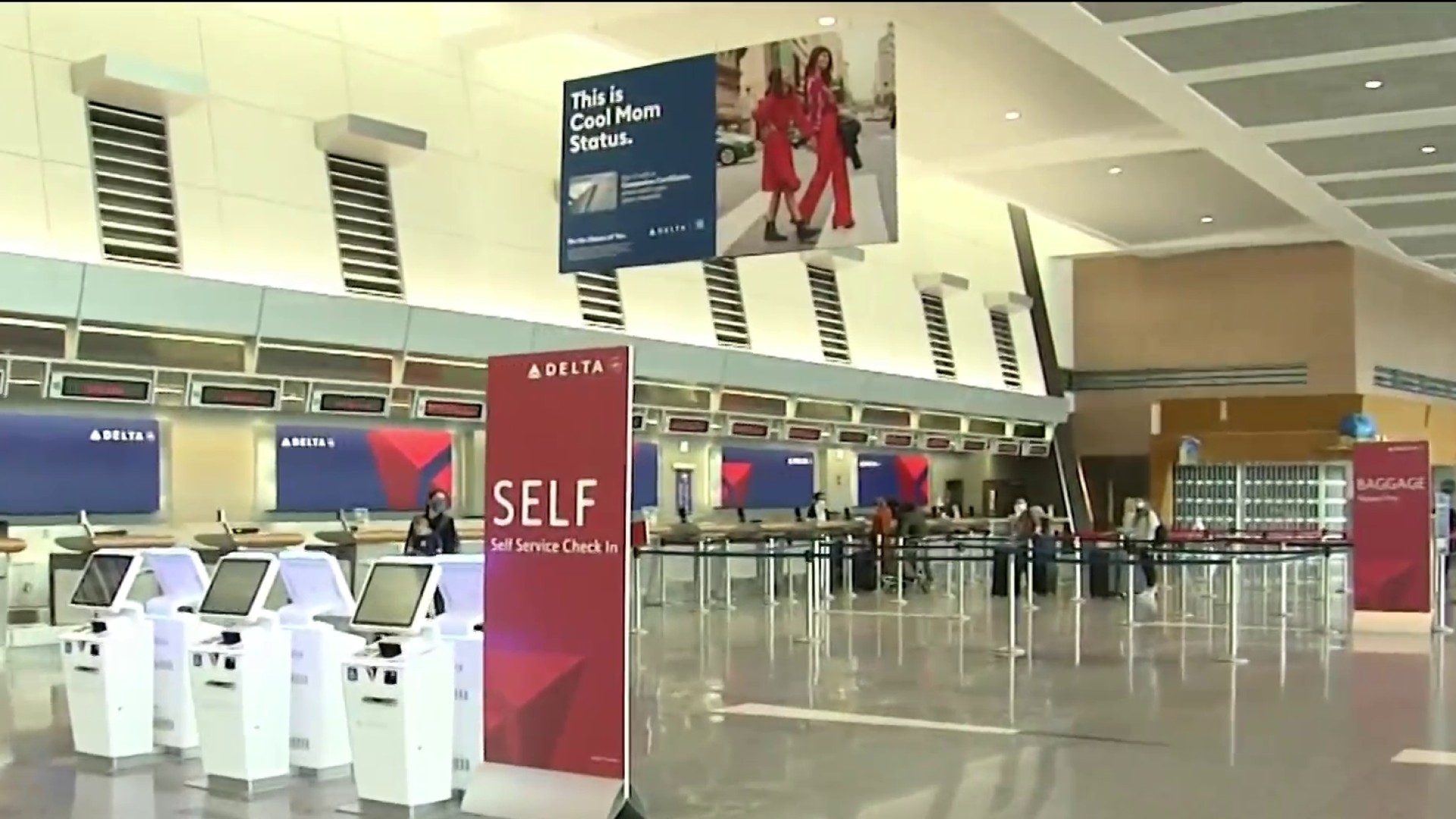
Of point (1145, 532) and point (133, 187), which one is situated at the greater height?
point (133, 187)

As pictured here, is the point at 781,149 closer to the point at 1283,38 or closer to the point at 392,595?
the point at 392,595

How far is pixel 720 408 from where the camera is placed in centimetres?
1958

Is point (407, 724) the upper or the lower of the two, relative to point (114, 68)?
lower

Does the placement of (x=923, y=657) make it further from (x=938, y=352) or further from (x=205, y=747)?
(x=938, y=352)

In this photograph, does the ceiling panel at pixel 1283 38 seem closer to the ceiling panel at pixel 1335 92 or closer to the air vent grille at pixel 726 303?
the ceiling panel at pixel 1335 92

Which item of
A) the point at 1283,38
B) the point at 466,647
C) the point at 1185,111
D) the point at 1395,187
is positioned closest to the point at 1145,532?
the point at 1395,187

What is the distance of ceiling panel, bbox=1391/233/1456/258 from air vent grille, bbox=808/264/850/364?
7.53 metres

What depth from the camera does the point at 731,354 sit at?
19188 mm

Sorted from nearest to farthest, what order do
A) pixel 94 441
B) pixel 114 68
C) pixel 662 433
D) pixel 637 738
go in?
pixel 637 738 < pixel 114 68 < pixel 94 441 < pixel 662 433

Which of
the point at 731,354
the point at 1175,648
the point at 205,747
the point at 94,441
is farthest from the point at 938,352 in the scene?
the point at 205,747

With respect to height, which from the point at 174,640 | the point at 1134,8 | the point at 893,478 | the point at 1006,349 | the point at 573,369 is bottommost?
the point at 174,640

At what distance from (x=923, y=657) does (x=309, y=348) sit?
6.46m

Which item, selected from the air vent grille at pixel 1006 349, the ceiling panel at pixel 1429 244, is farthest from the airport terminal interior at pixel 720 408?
the ceiling panel at pixel 1429 244

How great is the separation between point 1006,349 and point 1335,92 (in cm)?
1578
